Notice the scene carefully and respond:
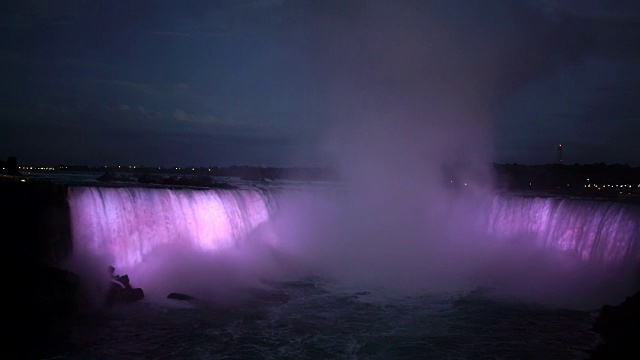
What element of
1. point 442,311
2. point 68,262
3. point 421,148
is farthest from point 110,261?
point 421,148

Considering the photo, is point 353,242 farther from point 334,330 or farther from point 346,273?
point 334,330

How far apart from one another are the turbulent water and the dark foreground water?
0.05 m

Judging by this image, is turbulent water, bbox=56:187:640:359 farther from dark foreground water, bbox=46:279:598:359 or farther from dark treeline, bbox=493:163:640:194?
dark treeline, bbox=493:163:640:194

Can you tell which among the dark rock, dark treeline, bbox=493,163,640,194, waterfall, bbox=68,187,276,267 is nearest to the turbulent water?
waterfall, bbox=68,187,276,267

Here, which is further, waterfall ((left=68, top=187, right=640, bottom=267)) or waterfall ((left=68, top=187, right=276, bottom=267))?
waterfall ((left=68, top=187, right=640, bottom=267))

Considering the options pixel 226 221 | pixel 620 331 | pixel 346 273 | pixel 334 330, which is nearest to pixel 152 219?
pixel 226 221

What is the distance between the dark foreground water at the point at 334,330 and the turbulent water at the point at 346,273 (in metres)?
0.05

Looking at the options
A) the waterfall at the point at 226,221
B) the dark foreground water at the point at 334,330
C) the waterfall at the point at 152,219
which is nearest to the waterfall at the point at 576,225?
the waterfall at the point at 226,221

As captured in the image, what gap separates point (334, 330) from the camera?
1303cm

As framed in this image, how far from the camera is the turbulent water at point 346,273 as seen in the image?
12.1 m

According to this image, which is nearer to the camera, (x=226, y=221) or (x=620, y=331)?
(x=620, y=331)

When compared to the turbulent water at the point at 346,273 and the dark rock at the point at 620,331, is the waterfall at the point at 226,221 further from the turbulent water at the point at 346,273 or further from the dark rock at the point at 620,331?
the dark rock at the point at 620,331

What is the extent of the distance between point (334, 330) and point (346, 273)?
814 centimetres

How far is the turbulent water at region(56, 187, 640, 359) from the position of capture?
12.1 meters
